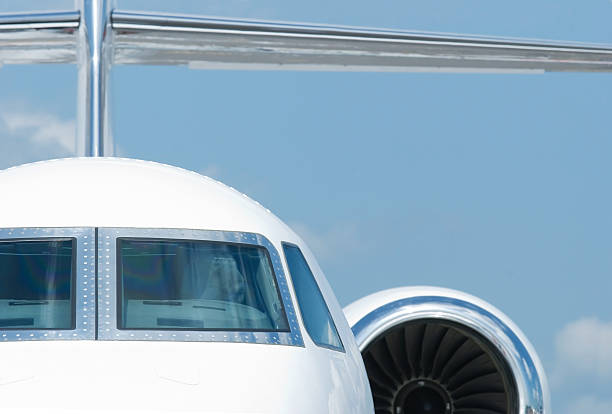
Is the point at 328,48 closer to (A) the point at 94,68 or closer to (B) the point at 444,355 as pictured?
(A) the point at 94,68

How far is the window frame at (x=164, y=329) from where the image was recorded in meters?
5.01

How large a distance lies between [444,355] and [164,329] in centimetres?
378

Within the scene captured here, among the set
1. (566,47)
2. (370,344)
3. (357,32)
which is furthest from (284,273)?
(566,47)

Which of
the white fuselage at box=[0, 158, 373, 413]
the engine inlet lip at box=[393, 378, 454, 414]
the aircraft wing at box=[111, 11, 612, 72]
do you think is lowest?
the white fuselage at box=[0, 158, 373, 413]

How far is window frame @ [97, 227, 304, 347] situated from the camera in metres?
5.01

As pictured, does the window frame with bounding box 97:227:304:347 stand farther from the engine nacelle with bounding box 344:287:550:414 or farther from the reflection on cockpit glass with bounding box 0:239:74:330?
the engine nacelle with bounding box 344:287:550:414

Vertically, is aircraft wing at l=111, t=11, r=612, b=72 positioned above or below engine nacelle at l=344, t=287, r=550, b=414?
above

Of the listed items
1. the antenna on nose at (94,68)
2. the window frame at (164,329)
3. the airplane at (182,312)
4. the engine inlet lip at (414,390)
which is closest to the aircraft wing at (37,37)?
the antenna on nose at (94,68)

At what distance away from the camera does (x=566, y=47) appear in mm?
9922

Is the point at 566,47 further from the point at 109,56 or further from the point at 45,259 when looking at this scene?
the point at 45,259

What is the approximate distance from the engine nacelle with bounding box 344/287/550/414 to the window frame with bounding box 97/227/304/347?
2405mm

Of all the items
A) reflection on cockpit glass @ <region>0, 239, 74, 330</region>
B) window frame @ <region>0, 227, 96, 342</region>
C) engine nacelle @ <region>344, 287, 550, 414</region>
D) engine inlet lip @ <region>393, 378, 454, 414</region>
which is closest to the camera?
window frame @ <region>0, 227, 96, 342</region>

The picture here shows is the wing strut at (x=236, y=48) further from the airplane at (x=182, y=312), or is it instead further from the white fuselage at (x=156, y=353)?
the white fuselage at (x=156, y=353)

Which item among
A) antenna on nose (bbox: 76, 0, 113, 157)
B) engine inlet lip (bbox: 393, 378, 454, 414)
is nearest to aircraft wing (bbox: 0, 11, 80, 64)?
antenna on nose (bbox: 76, 0, 113, 157)
